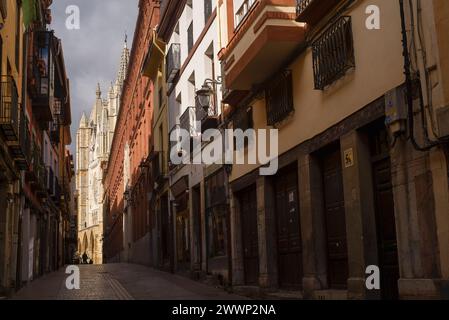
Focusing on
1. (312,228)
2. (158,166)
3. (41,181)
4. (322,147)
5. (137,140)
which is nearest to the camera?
(322,147)

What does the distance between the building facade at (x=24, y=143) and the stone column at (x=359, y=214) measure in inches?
278

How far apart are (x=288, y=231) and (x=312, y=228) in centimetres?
178

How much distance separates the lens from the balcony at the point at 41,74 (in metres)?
20.2

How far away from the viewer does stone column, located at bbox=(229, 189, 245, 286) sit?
1586 centimetres

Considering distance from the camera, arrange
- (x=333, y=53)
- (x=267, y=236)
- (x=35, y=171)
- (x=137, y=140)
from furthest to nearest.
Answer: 1. (x=137, y=140)
2. (x=35, y=171)
3. (x=267, y=236)
4. (x=333, y=53)

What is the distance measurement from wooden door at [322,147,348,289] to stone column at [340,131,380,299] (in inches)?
29.3

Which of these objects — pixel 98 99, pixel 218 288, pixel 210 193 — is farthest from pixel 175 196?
pixel 98 99

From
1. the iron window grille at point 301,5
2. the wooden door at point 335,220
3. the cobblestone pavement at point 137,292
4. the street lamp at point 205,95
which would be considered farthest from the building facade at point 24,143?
the wooden door at point 335,220

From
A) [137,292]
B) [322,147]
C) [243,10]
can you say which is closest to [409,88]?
[322,147]

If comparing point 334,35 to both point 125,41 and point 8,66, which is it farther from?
point 125,41

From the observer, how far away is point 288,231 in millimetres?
13156

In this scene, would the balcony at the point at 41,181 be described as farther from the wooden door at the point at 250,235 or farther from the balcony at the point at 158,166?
the wooden door at the point at 250,235

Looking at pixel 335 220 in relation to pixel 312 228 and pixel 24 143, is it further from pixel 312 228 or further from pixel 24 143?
pixel 24 143

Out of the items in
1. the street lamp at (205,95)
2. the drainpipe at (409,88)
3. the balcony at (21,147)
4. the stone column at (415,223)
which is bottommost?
the stone column at (415,223)
